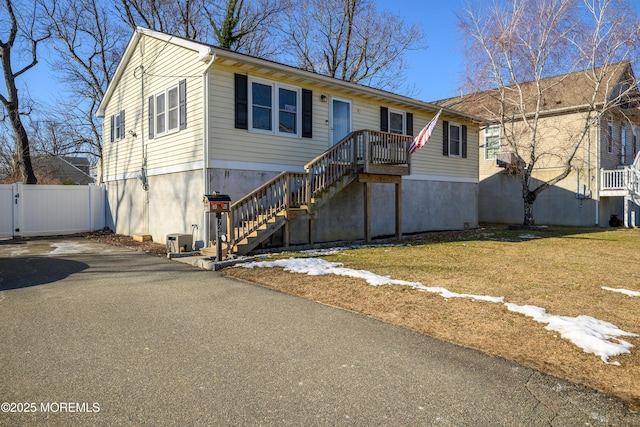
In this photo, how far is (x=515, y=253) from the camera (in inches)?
404

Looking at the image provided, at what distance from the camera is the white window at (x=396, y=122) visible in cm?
1472

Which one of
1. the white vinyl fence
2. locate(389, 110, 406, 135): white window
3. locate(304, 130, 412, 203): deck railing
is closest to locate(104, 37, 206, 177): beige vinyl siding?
the white vinyl fence

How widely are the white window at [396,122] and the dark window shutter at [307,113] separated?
3.75 meters

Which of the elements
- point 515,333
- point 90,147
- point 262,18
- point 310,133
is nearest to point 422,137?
point 310,133

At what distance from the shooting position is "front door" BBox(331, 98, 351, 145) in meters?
13.0

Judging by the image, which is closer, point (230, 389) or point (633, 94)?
point (230, 389)

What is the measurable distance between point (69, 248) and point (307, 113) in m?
7.72

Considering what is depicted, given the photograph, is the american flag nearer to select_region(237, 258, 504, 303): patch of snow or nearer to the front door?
the front door

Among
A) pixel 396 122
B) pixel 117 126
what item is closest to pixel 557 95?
pixel 396 122

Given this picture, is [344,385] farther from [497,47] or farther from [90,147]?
[90,147]

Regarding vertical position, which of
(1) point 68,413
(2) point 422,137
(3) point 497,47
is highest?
(3) point 497,47

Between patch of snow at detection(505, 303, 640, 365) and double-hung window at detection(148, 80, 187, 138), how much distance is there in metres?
9.49

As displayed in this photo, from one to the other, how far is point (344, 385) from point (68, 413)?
1941mm

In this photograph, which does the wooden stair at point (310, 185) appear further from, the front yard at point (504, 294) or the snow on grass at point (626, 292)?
the snow on grass at point (626, 292)
